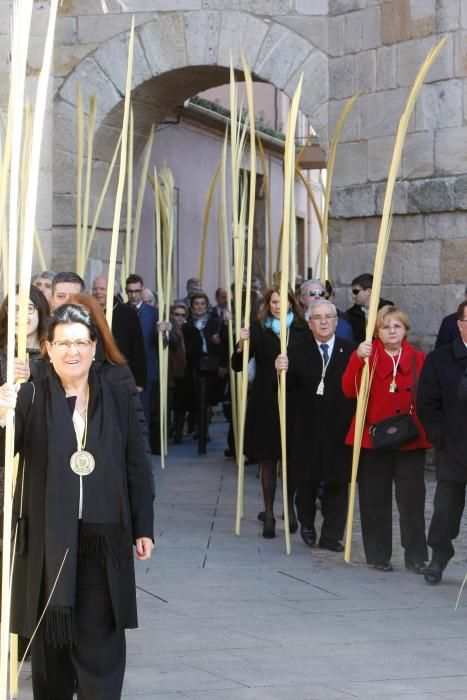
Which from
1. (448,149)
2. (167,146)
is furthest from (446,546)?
(167,146)

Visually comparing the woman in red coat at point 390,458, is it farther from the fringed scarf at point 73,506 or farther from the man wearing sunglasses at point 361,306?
the fringed scarf at point 73,506

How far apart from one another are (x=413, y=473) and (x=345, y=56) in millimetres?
5360

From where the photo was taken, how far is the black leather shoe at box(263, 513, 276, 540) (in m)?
7.84

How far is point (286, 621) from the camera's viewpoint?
575cm

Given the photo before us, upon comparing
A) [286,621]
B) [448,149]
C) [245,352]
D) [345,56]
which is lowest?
[286,621]

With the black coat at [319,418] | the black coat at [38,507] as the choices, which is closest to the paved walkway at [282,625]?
the black coat at [319,418]

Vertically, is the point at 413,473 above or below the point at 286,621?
above

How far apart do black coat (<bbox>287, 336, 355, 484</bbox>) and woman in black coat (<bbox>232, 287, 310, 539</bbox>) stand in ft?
0.49

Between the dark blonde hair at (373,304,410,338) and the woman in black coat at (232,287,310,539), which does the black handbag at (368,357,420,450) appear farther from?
the woman in black coat at (232,287,310,539)

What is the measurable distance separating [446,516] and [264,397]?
1828 mm

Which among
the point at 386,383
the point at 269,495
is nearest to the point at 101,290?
the point at 269,495

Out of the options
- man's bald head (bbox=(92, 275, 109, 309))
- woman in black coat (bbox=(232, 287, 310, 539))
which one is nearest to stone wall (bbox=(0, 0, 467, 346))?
man's bald head (bbox=(92, 275, 109, 309))

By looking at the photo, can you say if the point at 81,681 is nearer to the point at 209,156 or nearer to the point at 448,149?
the point at 448,149

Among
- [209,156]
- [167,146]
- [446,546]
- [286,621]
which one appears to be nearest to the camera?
[286,621]
